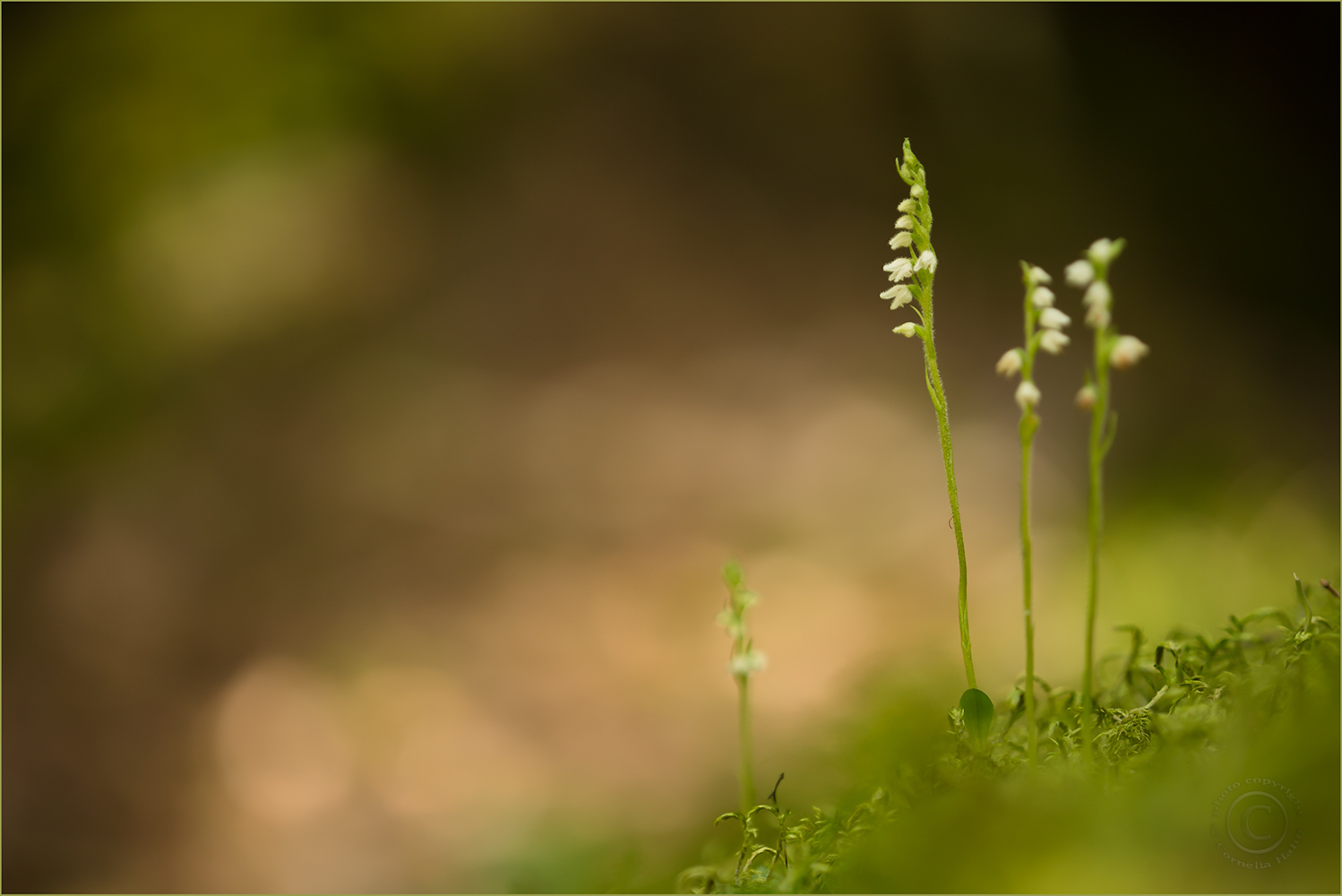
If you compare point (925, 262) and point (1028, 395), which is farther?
point (925, 262)

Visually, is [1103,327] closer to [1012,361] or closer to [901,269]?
[1012,361]

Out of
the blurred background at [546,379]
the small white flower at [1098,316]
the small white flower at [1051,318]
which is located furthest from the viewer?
the blurred background at [546,379]

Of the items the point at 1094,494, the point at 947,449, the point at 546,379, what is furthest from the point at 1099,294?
the point at 546,379

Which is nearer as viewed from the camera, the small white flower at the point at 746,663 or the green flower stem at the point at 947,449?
the small white flower at the point at 746,663

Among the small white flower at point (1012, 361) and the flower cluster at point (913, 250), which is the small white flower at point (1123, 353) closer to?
the small white flower at point (1012, 361)

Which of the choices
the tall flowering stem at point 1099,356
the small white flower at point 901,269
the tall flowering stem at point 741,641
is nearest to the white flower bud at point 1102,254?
the tall flowering stem at point 1099,356

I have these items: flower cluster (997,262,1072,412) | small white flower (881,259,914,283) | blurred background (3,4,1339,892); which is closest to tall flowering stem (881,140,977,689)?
small white flower (881,259,914,283)

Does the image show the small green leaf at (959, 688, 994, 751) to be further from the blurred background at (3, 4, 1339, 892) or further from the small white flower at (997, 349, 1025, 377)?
the blurred background at (3, 4, 1339, 892)

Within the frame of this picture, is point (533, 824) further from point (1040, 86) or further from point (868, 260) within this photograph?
point (1040, 86)
